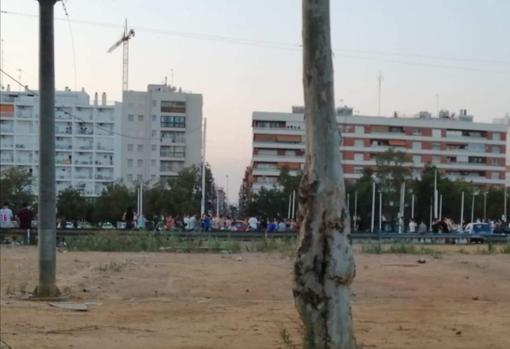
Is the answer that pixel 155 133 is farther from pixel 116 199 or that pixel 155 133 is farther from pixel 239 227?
pixel 239 227

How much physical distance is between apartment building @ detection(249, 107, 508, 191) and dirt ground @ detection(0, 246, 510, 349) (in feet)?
374

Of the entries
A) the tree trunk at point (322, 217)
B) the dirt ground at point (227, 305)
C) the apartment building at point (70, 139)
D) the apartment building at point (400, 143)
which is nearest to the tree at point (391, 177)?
the apartment building at point (400, 143)

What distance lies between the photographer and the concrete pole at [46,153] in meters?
14.0

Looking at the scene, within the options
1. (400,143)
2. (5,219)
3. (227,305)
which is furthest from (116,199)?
(227,305)

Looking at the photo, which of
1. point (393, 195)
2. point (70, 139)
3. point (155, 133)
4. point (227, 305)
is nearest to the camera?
point (227, 305)

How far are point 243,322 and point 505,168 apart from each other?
14616 cm

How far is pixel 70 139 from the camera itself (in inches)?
5950

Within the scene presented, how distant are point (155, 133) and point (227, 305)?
13374 cm

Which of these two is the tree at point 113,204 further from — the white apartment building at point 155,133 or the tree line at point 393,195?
the white apartment building at point 155,133

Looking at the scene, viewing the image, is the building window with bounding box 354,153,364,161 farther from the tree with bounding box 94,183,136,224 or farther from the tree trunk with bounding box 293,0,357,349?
the tree trunk with bounding box 293,0,357,349

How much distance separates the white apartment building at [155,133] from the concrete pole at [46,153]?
129933 mm

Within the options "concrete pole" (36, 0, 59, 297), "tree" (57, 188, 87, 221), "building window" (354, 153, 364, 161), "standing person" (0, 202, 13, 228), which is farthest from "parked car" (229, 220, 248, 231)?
"building window" (354, 153, 364, 161)

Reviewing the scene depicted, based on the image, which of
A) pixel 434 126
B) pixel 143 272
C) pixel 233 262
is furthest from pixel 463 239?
pixel 434 126

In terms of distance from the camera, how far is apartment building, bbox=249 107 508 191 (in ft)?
462
